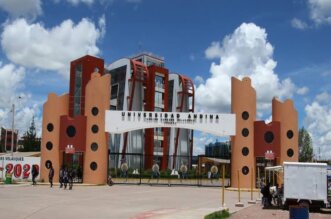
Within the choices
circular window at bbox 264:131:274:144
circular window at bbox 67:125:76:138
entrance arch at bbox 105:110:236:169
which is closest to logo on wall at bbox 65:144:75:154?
circular window at bbox 67:125:76:138

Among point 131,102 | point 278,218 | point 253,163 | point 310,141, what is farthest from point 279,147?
point 310,141

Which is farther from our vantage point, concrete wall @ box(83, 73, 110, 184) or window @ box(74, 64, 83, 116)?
window @ box(74, 64, 83, 116)

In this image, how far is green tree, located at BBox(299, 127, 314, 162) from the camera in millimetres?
82188

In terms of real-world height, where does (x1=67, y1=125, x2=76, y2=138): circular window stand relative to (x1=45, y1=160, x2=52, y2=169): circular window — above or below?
above

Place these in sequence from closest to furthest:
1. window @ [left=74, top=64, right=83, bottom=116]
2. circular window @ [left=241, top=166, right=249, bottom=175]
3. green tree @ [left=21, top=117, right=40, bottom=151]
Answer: circular window @ [left=241, top=166, right=249, bottom=175] < window @ [left=74, top=64, right=83, bottom=116] < green tree @ [left=21, top=117, right=40, bottom=151]

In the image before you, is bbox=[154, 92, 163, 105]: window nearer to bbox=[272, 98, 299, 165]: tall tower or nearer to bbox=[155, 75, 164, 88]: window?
bbox=[155, 75, 164, 88]: window

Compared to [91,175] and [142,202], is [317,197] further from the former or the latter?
[91,175]

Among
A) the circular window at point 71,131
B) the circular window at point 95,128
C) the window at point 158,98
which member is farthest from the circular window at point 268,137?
the window at point 158,98

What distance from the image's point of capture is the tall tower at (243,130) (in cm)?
3784

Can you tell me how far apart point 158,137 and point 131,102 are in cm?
789

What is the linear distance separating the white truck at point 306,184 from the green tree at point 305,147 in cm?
6112

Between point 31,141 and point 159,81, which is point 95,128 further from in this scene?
point 31,141

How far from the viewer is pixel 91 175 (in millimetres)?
37812

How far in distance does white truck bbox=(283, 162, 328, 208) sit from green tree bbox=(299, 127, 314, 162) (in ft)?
201
